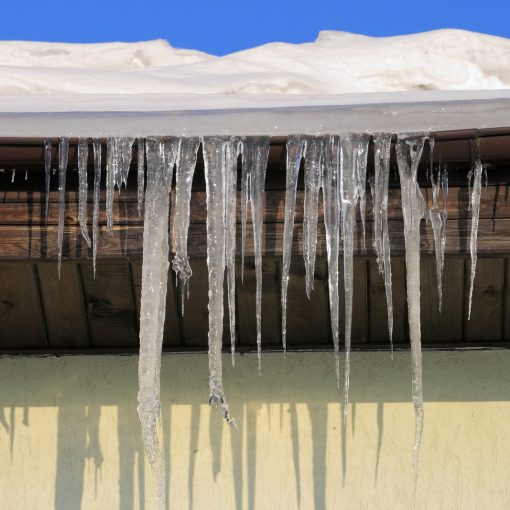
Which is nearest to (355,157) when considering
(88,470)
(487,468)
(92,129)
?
(92,129)

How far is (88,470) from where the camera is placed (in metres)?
3.38

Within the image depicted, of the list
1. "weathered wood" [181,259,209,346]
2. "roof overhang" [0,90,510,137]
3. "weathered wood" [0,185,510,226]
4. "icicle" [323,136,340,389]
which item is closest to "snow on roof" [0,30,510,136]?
"roof overhang" [0,90,510,137]

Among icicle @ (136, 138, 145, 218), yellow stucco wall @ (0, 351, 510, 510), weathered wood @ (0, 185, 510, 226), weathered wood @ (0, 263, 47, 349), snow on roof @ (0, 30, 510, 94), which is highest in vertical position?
snow on roof @ (0, 30, 510, 94)

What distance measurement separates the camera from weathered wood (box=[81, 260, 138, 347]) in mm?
3287

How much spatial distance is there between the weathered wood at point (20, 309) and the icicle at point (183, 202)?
0.66m

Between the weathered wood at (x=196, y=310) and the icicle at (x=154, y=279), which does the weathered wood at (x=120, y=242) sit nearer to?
the icicle at (x=154, y=279)

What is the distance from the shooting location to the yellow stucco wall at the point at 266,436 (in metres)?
3.32

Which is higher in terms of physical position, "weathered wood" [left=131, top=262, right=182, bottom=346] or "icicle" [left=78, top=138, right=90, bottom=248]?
"icicle" [left=78, top=138, right=90, bottom=248]

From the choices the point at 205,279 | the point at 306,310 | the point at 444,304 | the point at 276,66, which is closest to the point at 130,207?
the point at 205,279

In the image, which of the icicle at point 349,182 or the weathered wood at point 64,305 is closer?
the icicle at point 349,182

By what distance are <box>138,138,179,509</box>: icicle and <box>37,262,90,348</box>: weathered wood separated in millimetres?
479

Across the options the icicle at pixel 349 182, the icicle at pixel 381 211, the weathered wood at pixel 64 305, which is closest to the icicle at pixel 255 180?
the icicle at pixel 349 182

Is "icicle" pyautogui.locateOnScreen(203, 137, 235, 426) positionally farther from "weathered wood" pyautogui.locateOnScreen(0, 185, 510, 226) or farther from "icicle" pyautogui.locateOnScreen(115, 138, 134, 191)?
"icicle" pyautogui.locateOnScreen(115, 138, 134, 191)

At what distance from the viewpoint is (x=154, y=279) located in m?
2.90
